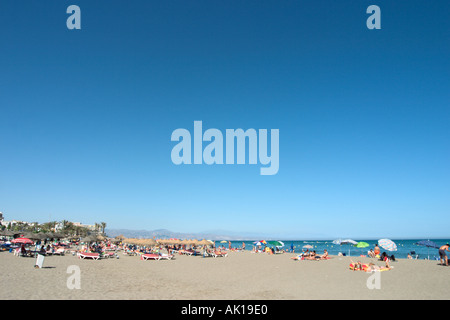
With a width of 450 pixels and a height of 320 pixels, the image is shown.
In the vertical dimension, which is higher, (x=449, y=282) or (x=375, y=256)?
(x=449, y=282)

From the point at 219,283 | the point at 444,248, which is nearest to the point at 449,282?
the point at 444,248
